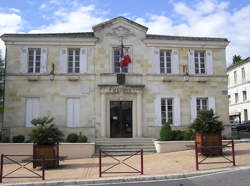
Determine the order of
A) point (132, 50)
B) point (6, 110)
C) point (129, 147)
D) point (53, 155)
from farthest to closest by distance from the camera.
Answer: point (132, 50) → point (6, 110) → point (129, 147) → point (53, 155)

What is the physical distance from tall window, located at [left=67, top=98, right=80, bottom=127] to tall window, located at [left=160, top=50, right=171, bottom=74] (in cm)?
554

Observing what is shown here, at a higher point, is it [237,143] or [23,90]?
[23,90]

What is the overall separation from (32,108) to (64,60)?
339 centimetres

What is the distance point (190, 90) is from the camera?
17031 millimetres

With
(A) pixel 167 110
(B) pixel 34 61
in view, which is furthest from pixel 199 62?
(B) pixel 34 61

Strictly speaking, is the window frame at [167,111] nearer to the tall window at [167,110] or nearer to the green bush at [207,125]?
the tall window at [167,110]

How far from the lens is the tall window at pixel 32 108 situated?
52.6ft

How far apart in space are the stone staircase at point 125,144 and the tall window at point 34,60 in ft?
18.5

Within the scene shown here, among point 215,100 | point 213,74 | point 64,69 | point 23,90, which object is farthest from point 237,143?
point 23,90

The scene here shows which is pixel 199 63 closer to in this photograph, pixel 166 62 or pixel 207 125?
pixel 166 62

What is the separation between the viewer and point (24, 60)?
1647 cm

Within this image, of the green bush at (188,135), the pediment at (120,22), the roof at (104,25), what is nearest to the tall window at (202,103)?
the green bush at (188,135)

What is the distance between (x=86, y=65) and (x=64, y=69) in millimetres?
1326

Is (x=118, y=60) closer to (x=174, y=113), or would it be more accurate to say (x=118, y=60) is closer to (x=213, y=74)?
(x=174, y=113)
